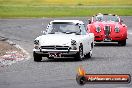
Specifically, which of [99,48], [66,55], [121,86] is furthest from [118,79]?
[99,48]

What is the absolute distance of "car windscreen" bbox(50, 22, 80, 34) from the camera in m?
23.3

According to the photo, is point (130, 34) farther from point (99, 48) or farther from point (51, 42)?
point (51, 42)

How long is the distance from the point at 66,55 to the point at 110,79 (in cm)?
1047

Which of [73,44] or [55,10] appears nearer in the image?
[73,44]

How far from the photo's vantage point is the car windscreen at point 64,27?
76.3ft

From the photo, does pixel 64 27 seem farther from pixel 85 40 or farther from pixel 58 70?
pixel 58 70

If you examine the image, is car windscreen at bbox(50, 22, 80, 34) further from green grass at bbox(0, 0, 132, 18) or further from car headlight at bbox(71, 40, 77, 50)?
green grass at bbox(0, 0, 132, 18)

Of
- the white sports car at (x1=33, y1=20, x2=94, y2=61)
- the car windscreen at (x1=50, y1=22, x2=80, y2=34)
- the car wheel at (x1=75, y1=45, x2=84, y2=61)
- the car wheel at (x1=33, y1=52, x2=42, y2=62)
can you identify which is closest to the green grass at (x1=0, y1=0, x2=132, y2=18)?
the car windscreen at (x1=50, y1=22, x2=80, y2=34)

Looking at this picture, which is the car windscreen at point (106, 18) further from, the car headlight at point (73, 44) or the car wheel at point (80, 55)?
the car headlight at point (73, 44)

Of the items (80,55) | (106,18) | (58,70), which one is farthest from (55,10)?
(58,70)

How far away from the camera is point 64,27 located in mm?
23406

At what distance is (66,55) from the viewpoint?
21750mm

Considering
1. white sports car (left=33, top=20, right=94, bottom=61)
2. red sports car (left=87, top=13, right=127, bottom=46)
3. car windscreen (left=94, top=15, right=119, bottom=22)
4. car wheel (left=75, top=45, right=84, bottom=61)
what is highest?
white sports car (left=33, top=20, right=94, bottom=61)

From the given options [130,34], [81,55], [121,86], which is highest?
[121,86]
